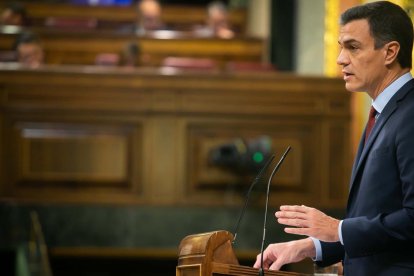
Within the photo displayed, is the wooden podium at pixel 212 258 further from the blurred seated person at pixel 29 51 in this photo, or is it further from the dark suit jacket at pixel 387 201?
the blurred seated person at pixel 29 51

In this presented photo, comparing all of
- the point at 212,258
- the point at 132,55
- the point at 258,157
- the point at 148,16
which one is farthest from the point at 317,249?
the point at 148,16

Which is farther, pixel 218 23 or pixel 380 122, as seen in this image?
pixel 218 23

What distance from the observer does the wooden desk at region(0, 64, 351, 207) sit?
6.14 meters

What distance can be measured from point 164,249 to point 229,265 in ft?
12.2

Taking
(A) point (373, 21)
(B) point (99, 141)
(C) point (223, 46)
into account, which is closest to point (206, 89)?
(B) point (99, 141)

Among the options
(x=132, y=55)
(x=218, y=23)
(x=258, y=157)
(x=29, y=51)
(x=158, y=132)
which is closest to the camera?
(x=258, y=157)

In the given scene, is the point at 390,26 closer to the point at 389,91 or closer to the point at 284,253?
the point at 389,91

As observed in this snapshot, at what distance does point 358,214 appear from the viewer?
2291 mm

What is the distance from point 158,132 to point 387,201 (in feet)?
13.4

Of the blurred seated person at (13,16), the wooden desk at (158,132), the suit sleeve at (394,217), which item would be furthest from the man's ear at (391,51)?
the blurred seated person at (13,16)

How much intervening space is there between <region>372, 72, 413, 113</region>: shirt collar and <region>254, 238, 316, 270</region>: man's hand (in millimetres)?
428

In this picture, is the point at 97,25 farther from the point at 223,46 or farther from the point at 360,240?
the point at 360,240

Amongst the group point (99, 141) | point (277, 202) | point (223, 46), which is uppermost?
point (223, 46)

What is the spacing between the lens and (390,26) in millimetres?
2338
